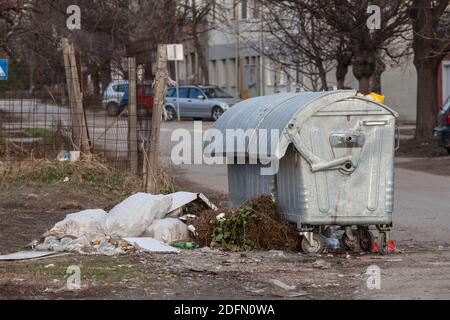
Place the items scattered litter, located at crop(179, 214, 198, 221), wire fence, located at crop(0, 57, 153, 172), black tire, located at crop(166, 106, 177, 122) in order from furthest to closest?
black tire, located at crop(166, 106, 177, 122) → wire fence, located at crop(0, 57, 153, 172) → scattered litter, located at crop(179, 214, 198, 221)

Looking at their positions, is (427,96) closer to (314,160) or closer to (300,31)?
(300,31)

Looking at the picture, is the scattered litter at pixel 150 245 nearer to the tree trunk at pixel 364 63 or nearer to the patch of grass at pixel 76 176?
the patch of grass at pixel 76 176

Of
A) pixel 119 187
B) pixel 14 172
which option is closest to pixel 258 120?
pixel 119 187

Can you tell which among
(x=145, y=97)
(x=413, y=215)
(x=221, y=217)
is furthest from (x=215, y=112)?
(x=221, y=217)

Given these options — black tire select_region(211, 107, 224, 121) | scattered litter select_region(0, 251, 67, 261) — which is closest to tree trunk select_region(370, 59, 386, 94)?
black tire select_region(211, 107, 224, 121)

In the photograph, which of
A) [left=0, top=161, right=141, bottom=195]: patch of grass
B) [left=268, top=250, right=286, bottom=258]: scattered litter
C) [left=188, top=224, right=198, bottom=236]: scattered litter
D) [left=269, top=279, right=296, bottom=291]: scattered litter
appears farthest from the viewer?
[left=0, top=161, right=141, bottom=195]: patch of grass

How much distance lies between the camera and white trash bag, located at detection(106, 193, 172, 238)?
405 inches

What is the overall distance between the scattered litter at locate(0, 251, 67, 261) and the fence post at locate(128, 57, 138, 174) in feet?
17.5

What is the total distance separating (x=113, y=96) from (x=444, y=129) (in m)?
9.24

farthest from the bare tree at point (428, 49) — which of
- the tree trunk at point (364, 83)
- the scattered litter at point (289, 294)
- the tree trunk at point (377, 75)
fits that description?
the scattered litter at point (289, 294)

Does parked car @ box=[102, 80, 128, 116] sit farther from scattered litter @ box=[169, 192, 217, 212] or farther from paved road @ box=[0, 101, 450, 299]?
scattered litter @ box=[169, 192, 217, 212]

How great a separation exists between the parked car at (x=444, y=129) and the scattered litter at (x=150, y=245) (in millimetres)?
13758

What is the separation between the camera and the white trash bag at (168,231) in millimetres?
10273

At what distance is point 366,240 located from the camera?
33.2ft
